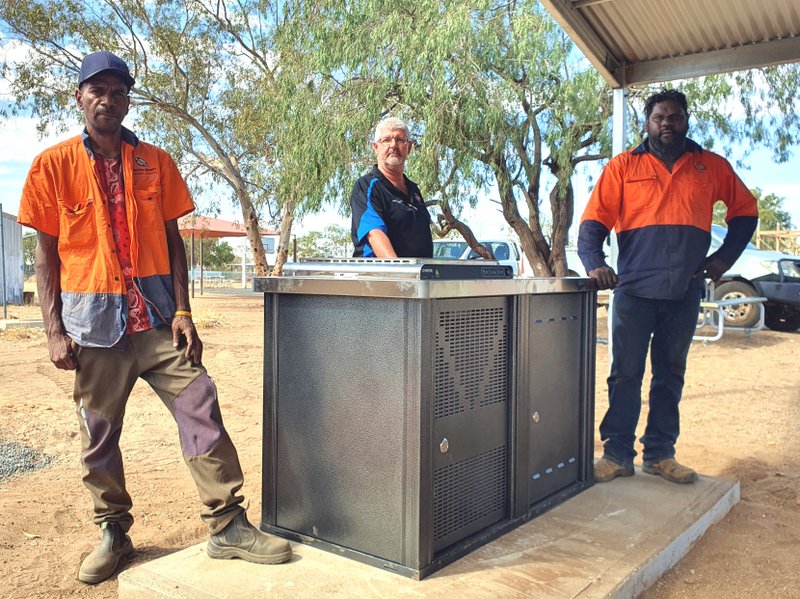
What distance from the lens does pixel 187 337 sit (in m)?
2.88

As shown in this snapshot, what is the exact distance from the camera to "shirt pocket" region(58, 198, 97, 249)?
9.02ft

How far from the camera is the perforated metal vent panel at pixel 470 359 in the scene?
8.79ft

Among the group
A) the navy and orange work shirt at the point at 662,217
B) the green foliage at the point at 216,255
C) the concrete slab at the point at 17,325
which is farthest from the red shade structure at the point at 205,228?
the navy and orange work shirt at the point at 662,217

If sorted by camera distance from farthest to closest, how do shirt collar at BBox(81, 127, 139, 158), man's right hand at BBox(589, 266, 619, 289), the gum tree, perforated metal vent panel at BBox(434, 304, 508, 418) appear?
the gum tree, man's right hand at BBox(589, 266, 619, 289), shirt collar at BBox(81, 127, 139, 158), perforated metal vent panel at BBox(434, 304, 508, 418)

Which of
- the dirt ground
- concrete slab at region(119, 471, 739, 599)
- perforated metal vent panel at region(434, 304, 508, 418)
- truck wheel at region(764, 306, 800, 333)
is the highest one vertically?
perforated metal vent panel at region(434, 304, 508, 418)

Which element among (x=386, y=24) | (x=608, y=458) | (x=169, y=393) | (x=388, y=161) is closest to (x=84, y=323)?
(x=169, y=393)

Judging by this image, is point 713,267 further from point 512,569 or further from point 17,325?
point 17,325

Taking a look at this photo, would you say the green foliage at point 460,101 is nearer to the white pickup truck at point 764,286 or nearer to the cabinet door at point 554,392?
the white pickup truck at point 764,286

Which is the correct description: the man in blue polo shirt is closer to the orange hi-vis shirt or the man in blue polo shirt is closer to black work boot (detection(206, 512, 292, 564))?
the orange hi-vis shirt

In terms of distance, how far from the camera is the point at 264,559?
8.80 feet

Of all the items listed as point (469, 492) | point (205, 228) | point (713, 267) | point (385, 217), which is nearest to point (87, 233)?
point (385, 217)

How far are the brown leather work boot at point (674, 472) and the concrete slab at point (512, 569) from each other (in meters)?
0.41

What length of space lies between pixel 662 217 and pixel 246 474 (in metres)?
2.91

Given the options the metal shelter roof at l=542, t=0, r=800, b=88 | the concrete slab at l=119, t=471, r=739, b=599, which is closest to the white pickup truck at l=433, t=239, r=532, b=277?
the metal shelter roof at l=542, t=0, r=800, b=88
